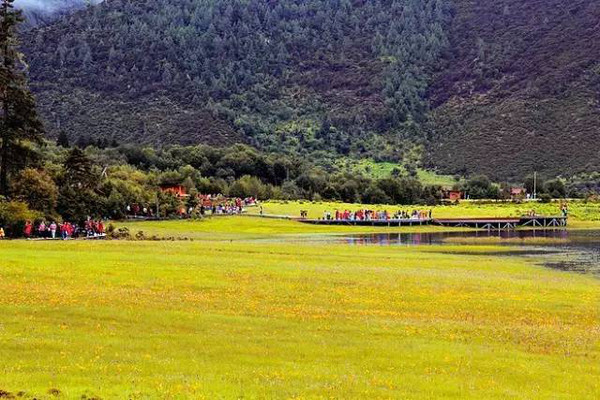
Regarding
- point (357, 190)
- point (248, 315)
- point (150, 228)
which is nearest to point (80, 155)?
point (150, 228)

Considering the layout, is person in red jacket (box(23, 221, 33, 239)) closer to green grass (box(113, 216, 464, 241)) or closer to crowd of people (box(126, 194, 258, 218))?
green grass (box(113, 216, 464, 241))

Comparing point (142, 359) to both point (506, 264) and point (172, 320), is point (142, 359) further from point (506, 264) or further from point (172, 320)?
point (506, 264)

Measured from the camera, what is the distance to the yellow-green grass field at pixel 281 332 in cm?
1677

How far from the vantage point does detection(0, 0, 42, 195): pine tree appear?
2494 inches

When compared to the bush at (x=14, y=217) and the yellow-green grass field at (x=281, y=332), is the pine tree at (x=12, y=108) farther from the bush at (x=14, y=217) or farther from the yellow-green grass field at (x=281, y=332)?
the yellow-green grass field at (x=281, y=332)

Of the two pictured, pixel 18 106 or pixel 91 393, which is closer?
pixel 91 393

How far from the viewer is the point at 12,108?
6519 centimetres

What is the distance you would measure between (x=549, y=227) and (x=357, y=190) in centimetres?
5500

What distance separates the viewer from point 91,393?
15461 mm

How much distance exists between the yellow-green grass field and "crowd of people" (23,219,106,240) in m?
17.9

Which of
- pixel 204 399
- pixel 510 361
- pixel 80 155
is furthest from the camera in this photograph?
pixel 80 155

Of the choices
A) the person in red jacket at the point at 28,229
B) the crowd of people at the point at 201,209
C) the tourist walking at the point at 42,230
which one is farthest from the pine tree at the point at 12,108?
the crowd of people at the point at 201,209

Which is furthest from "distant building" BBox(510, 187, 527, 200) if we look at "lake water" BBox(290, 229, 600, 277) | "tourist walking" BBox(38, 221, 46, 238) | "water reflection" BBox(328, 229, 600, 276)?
"tourist walking" BBox(38, 221, 46, 238)

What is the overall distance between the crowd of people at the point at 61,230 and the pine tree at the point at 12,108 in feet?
20.6
